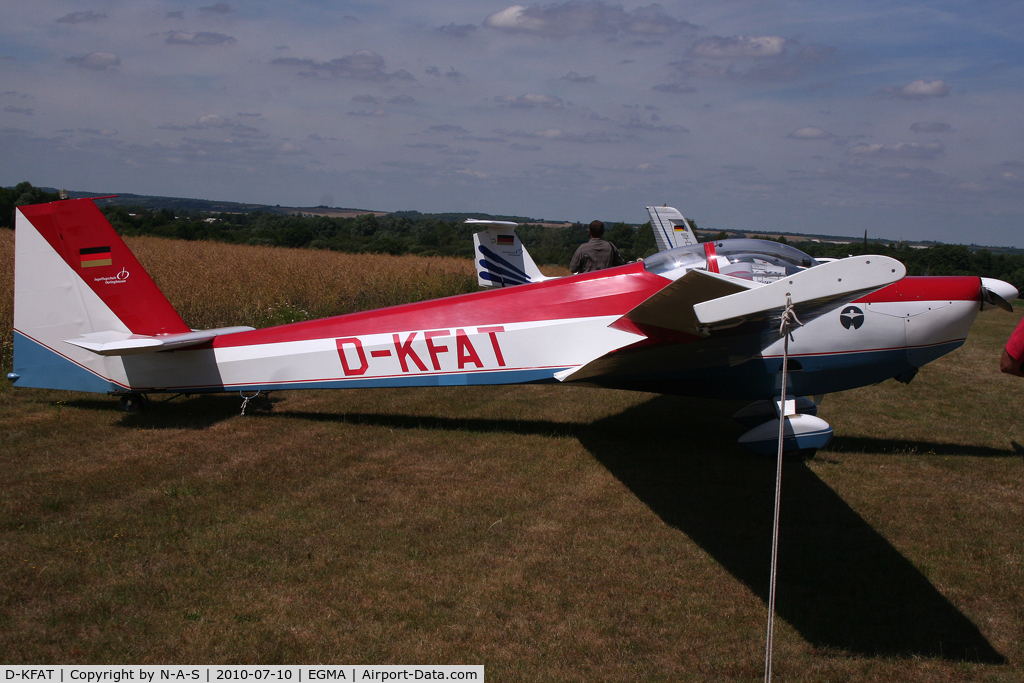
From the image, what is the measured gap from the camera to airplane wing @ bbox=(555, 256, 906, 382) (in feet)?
9.53

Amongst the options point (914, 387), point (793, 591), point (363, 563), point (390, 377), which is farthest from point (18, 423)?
point (914, 387)

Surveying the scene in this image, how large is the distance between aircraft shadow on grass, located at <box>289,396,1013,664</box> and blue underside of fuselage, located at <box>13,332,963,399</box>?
2.21 feet

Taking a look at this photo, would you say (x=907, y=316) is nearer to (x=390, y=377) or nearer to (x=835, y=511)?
(x=835, y=511)

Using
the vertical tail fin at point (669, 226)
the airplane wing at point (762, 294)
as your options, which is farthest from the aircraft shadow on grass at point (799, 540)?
the vertical tail fin at point (669, 226)

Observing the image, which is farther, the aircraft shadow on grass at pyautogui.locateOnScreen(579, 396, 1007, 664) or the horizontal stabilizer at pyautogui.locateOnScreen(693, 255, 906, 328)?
the aircraft shadow on grass at pyautogui.locateOnScreen(579, 396, 1007, 664)

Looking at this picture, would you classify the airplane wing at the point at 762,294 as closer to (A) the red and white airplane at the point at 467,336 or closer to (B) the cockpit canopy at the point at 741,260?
(A) the red and white airplane at the point at 467,336

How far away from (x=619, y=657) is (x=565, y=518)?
5.32 ft

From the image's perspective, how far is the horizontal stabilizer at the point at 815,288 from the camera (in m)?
2.88

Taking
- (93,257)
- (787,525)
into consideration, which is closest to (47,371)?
(93,257)

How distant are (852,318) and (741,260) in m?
1.09

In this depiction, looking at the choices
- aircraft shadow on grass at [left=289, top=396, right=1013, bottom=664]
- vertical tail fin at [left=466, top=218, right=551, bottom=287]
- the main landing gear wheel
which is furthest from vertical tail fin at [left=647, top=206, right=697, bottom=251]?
the main landing gear wheel

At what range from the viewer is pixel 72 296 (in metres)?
6.38

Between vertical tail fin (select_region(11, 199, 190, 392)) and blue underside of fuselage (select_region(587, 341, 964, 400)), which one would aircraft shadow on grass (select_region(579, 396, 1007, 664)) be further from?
vertical tail fin (select_region(11, 199, 190, 392))

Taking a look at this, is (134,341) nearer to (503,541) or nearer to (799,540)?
(503,541)
